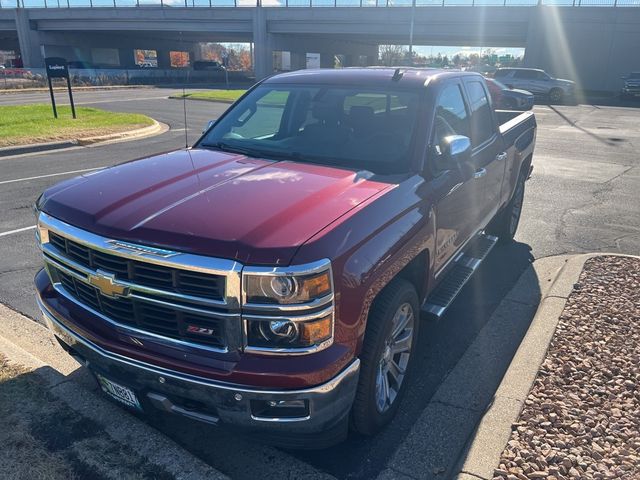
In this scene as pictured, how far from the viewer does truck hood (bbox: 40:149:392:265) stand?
2432 mm

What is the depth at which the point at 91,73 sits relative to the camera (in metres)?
49.9

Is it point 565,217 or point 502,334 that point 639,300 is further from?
point 565,217

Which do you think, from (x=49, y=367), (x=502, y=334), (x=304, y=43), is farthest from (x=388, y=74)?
(x=304, y=43)

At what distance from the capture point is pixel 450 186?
3.71 meters

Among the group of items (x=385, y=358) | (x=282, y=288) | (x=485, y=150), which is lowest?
(x=385, y=358)

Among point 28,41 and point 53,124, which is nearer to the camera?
point 53,124

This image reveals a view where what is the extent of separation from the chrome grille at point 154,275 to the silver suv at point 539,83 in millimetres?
29145

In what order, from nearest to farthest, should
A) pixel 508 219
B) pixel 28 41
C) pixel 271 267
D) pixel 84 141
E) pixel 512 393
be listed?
pixel 271 267
pixel 512 393
pixel 508 219
pixel 84 141
pixel 28 41

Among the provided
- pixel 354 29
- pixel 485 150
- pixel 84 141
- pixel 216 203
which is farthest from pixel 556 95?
pixel 216 203

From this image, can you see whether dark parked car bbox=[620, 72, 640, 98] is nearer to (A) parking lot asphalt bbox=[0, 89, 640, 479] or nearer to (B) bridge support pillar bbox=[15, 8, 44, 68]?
(A) parking lot asphalt bbox=[0, 89, 640, 479]

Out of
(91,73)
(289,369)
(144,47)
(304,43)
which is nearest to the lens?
(289,369)

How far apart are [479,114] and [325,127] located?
175cm

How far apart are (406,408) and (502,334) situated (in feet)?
4.27

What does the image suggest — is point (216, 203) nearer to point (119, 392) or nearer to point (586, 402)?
point (119, 392)
